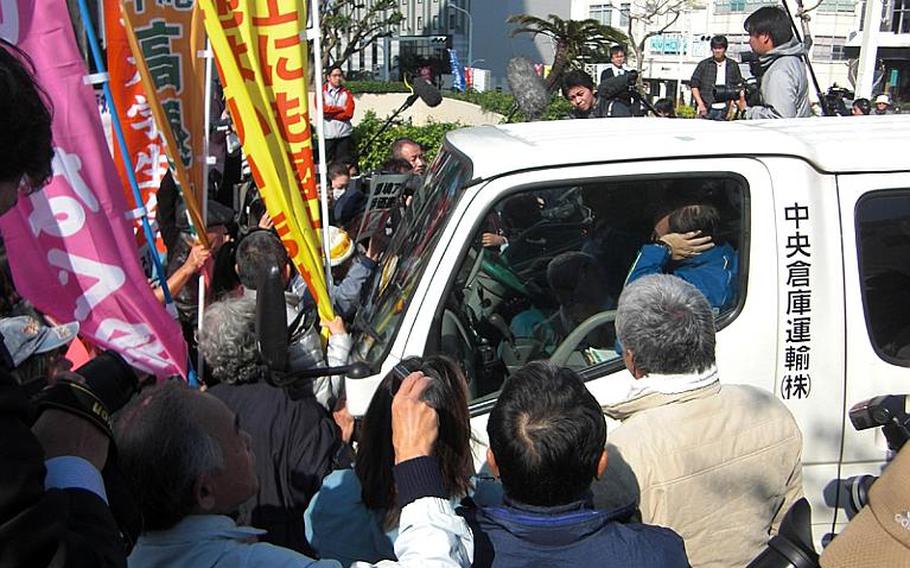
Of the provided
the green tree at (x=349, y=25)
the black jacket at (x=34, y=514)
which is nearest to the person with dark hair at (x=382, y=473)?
the black jacket at (x=34, y=514)

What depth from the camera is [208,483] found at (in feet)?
6.72

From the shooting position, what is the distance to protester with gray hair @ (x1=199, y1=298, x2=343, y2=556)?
3.01 metres

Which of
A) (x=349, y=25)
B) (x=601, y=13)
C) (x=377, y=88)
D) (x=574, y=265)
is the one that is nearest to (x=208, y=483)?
(x=574, y=265)

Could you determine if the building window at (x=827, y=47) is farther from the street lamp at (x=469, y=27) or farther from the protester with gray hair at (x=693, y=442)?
the protester with gray hair at (x=693, y=442)

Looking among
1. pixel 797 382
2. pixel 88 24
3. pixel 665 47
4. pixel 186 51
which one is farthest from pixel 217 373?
pixel 665 47

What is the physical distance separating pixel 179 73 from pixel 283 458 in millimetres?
2016

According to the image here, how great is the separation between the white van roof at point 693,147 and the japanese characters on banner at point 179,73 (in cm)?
142

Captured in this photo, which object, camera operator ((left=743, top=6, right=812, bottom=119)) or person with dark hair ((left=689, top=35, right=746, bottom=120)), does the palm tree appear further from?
camera operator ((left=743, top=6, right=812, bottom=119))

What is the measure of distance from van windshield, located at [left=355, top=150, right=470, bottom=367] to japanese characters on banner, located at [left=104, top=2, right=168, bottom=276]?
1.18 m

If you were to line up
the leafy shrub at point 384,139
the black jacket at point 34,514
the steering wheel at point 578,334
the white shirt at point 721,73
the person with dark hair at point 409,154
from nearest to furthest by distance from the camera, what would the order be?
the black jacket at point 34,514 → the steering wheel at point 578,334 → the person with dark hair at point 409,154 → the white shirt at point 721,73 → the leafy shrub at point 384,139

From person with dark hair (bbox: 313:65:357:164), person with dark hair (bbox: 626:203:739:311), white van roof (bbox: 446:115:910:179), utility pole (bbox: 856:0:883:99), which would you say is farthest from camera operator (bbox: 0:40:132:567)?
utility pole (bbox: 856:0:883:99)

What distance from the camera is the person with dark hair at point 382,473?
2289 millimetres

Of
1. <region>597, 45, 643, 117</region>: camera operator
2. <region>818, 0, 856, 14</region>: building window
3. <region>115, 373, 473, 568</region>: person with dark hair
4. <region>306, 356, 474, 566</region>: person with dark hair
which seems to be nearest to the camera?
<region>115, 373, 473, 568</region>: person with dark hair

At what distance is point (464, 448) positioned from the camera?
2.36 m
